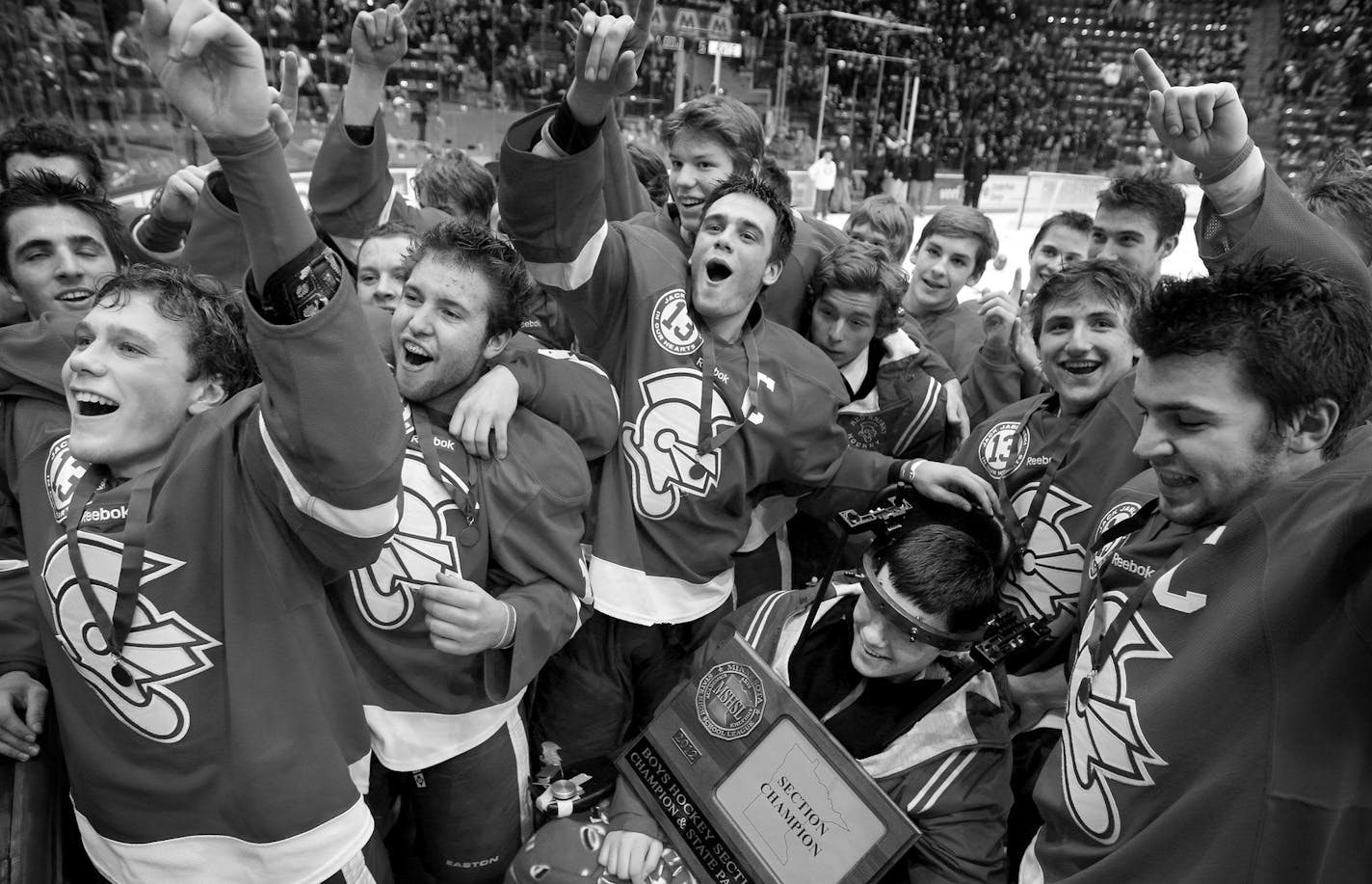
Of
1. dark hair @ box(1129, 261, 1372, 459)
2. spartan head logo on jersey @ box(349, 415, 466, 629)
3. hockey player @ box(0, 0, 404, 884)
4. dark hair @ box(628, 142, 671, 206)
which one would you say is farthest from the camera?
dark hair @ box(628, 142, 671, 206)

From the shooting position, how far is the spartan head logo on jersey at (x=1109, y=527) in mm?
1605

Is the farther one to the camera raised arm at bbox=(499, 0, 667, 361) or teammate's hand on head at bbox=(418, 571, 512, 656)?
raised arm at bbox=(499, 0, 667, 361)

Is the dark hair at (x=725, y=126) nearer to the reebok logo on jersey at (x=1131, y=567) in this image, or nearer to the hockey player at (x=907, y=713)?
the hockey player at (x=907, y=713)

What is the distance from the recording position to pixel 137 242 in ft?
8.82

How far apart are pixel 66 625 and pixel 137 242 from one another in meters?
1.72

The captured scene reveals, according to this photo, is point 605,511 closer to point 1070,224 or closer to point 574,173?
point 574,173

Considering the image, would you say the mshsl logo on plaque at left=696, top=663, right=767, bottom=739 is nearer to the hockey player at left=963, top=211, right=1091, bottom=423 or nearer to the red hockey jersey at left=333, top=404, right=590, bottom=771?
the red hockey jersey at left=333, top=404, right=590, bottom=771

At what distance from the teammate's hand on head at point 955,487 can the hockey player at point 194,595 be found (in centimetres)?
133

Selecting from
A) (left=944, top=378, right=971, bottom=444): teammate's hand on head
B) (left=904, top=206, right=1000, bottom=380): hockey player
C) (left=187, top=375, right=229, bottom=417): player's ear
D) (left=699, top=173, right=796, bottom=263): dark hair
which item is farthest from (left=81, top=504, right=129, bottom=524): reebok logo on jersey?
(left=904, top=206, right=1000, bottom=380): hockey player

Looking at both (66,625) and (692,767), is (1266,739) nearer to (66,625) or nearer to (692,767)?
(692,767)

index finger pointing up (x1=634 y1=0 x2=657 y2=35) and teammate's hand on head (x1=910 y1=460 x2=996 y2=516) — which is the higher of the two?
index finger pointing up (x1=634 y1=0 x2=657 y2=35)

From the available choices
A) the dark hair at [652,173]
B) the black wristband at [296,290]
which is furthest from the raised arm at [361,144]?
the dark hair at [652,173]

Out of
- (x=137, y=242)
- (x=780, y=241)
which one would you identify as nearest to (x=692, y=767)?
(x=780, y=241)

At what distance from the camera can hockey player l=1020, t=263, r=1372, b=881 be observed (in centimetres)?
112
